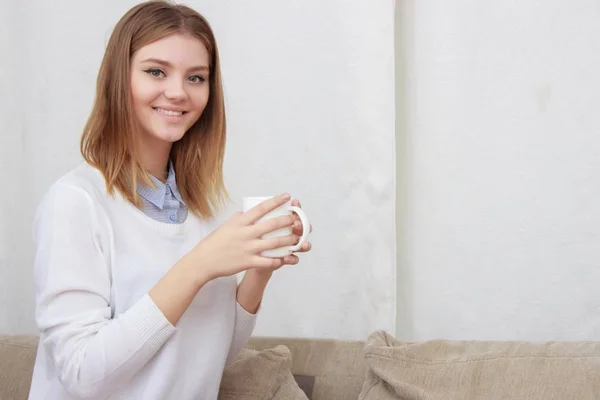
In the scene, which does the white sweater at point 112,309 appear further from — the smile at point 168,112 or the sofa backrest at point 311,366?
the sofa backrest at point 311,366

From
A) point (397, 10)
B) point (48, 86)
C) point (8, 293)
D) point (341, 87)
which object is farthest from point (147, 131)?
point (8, 293)

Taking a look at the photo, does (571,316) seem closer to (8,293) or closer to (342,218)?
(342,218)

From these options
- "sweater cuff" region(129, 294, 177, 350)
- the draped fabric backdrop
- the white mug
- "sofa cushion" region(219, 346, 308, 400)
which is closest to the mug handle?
the white mug

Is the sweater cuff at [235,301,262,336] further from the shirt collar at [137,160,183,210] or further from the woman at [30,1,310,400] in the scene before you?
the shirt collar at [137,160,183,210]

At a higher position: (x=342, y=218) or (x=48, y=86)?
(x=48, y=86)

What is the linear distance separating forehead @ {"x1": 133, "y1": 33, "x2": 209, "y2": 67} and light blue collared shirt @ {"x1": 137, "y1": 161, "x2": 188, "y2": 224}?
0.72 feet

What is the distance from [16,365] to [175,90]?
0.78 meters

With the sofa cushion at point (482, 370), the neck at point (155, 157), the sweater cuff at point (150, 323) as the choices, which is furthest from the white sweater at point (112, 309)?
the sofa cushion at point (482, 370)

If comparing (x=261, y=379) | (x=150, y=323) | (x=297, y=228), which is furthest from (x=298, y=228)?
(x=261, y=379)

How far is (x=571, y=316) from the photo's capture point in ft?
6.86

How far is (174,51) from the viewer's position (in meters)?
1.58

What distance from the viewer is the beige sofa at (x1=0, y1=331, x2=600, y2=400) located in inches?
63.2

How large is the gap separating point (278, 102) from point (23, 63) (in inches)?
32.4

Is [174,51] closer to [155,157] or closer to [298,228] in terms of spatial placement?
[155,157]
